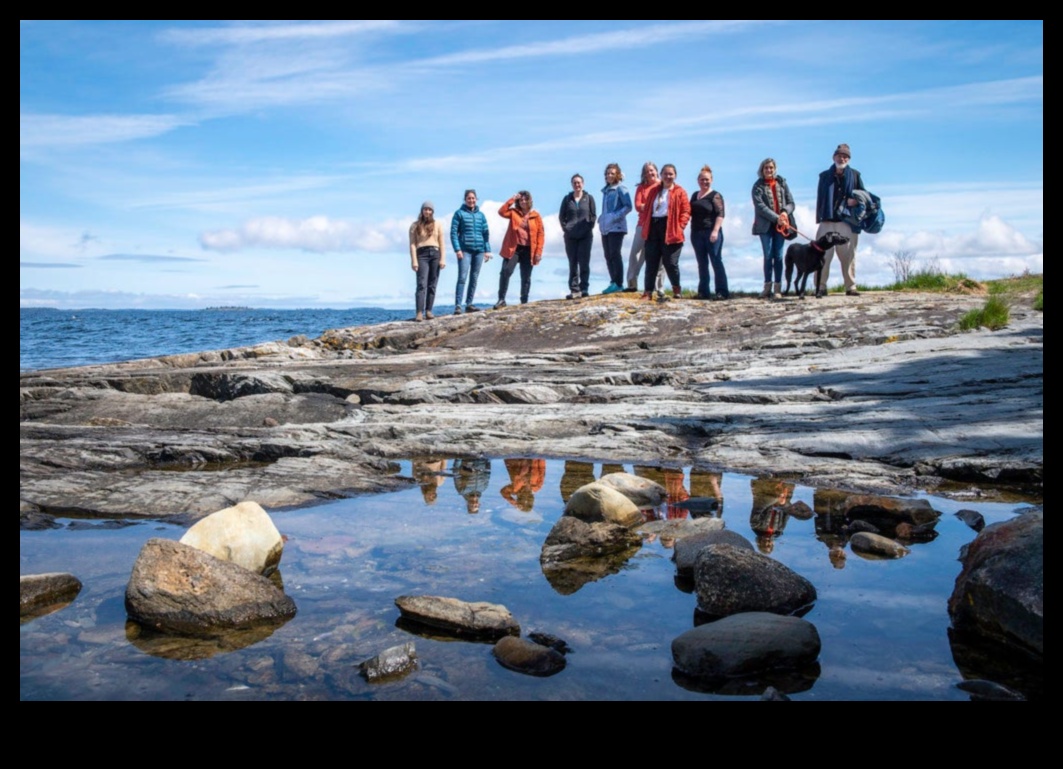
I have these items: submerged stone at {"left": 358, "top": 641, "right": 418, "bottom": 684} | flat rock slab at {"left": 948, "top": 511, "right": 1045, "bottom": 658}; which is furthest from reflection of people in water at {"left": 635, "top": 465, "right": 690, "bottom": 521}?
submerged stone at {"left": 358, "top": 641, "right": 418, "bottom": 684}

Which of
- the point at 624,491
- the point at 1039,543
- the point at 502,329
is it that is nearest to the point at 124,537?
the point at 624,491

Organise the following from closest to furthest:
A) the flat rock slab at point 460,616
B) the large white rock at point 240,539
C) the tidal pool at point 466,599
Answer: the tidal pool at point 466,599, the flat rock slab at point 460,616, the large white rock at point 240,539

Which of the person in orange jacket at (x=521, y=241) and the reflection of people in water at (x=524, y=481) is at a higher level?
the person in orange jacket at (x=521, y=241)

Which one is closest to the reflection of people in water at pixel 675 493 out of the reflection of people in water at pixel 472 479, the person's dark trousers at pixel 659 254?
the reflection of people in water at pixel 472 479

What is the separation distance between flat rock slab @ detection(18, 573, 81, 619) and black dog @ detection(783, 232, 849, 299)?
44.6ft

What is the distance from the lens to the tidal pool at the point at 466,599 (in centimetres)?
293

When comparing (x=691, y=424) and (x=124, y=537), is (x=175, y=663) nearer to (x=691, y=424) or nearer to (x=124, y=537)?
(x=124, y=537)

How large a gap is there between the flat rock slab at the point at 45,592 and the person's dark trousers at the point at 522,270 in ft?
48.8

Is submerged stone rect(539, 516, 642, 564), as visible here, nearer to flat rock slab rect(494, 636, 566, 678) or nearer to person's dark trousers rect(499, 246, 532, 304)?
flat rock slab rect(494, 636, 566, 678)

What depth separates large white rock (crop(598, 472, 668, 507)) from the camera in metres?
5.48

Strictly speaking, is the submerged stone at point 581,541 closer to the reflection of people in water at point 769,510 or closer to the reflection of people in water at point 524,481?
the reflection of people in water at point 769,510

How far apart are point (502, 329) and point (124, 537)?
11.2m

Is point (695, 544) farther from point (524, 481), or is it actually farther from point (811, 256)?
point (811, 256)
